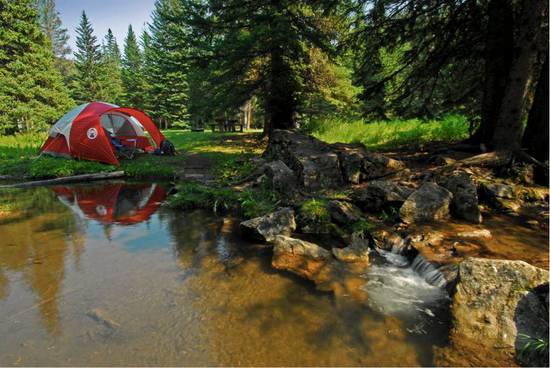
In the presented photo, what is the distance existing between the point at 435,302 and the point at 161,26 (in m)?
42.8

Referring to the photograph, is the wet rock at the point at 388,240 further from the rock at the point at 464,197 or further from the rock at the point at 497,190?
the rock at the point at 497,190

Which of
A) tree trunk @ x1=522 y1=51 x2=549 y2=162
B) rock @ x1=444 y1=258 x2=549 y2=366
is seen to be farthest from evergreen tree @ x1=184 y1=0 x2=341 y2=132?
rock @ x1=444 y1=258 x2=549 y2=366

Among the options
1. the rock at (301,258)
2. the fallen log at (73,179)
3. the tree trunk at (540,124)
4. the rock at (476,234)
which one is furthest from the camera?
the fallen log at (73,179)

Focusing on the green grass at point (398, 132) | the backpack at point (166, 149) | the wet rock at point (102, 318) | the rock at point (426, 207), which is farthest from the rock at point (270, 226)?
the backpack at point (166, 149)

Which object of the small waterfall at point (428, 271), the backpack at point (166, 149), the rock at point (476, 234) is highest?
the backpack at point (166, 149)

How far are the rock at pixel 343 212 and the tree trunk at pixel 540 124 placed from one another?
4.86 metres

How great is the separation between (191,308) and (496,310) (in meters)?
3.38

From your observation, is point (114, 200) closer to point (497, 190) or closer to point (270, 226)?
point (270, 226)

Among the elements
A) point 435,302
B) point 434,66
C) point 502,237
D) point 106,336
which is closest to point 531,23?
point 434,66

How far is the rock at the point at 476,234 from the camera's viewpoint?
5380 millimetres

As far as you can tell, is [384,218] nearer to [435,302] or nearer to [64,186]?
[435,302]

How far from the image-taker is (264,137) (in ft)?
58.6

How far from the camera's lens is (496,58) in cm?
880

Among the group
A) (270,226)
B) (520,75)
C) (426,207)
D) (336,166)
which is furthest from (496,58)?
(270,226)
